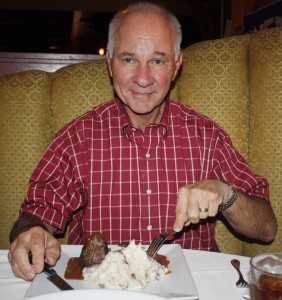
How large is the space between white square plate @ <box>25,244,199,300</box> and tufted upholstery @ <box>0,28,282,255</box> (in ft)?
3.43

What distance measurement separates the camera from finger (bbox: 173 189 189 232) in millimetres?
1210

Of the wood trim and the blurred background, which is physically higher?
the blurred background

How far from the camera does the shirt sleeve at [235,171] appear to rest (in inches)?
76.0

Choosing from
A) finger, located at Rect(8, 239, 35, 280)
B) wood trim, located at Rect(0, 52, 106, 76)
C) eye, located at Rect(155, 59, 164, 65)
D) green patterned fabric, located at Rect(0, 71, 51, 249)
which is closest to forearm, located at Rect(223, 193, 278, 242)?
eye, located at Rect(155, 59, 164, 65)

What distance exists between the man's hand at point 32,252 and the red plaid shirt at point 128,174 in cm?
53

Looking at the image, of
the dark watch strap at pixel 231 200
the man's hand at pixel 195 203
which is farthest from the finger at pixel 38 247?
the dark watch strap at pixel 231 200

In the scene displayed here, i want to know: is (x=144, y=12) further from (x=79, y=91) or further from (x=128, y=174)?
(x=128, y=174)

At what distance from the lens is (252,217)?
178 centimetres

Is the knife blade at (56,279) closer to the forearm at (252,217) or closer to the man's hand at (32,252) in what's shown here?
the man's hand at (32,252)

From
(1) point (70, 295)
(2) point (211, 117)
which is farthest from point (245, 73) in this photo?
(1) point (70, 295)

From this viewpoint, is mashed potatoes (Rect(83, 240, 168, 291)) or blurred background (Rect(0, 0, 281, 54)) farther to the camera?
blurred background (Rect(0, 0, 281, 54))

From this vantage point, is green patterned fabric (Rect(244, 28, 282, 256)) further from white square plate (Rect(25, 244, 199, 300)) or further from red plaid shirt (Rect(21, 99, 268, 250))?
white square plate (Rect(25, 244, 199, 300))

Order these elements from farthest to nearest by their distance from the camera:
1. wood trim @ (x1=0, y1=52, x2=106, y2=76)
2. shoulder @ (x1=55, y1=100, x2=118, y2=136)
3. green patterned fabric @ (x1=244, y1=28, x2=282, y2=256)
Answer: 1. wood trim @ (x1=0, y1=52, x2=106, y2=76)
2. green patterned fabric @ (x1=244, y1=28, x2=282, y2=256)
3. shoulder @ (x1=55, y1=100, x2=118, y2=136)

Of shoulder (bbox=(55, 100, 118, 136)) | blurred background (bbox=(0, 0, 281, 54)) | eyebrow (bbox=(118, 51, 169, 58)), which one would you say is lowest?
shoulder (bbox=(55, 100, 118, 136))
